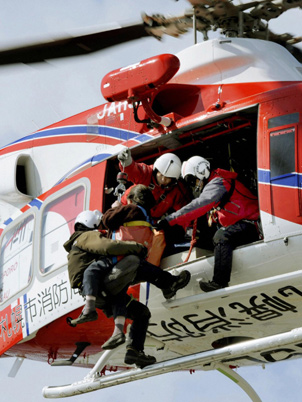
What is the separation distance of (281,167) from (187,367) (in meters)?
1.85

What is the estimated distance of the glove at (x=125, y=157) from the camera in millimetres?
8195

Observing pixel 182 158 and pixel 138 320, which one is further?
pixel 182 158

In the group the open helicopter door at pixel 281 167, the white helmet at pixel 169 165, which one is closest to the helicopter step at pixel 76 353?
the white helmet at pixel 169 165

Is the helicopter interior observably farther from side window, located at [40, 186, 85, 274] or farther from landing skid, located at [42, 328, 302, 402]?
landing skid, located at [42, 328, 302, 402]

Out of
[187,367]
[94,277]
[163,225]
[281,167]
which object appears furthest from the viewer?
[187,367]

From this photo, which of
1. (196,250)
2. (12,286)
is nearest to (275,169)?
(196,250)

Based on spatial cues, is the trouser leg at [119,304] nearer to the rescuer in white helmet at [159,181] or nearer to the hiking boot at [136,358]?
the hiking boot at [136,358]

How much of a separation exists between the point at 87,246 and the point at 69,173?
1.94 meters

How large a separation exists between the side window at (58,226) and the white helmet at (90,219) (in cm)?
71

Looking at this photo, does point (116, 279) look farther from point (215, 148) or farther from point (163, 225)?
point (215, 148)

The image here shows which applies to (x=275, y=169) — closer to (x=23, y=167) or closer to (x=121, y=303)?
(x=121, y=303)

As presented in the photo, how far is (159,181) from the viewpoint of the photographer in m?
8.19

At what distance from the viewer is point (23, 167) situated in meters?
9.97

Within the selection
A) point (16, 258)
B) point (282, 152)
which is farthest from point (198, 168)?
point (16, 258)
